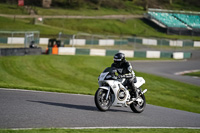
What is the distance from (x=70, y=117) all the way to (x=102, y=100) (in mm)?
1690

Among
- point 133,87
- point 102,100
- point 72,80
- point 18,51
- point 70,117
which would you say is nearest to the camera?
point 70,117

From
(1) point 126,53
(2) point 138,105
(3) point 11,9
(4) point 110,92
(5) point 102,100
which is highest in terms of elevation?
(3) point 11,9

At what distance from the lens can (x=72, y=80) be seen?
78.8ft

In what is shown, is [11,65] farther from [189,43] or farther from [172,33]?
[172,33]

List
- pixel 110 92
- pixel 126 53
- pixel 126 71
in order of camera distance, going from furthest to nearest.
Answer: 1. pixel 126 53
2. pixel 126 71
3. pixel 110 92

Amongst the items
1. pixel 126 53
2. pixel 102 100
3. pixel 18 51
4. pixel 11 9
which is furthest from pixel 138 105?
pixel 11 9

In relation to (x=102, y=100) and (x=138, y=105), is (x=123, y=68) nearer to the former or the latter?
(x=102, y=100)

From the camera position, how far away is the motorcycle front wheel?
1116 cm

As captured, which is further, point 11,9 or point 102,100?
point 11,9

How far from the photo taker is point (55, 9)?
222ft

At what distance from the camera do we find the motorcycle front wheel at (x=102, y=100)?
440 inches

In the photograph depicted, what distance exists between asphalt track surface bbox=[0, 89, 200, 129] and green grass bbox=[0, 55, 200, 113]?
15.1 feet

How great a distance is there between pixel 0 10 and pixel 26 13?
16.4 ft

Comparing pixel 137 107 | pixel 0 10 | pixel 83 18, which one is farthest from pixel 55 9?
pixel 137 107
